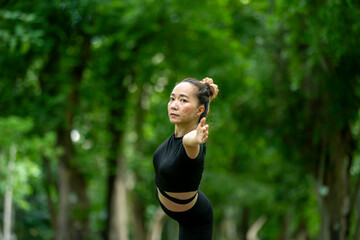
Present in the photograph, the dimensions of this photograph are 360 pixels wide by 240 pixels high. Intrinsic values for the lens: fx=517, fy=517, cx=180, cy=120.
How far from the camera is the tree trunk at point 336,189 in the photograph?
42.1 ft

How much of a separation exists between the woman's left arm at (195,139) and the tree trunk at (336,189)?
9.82 meters

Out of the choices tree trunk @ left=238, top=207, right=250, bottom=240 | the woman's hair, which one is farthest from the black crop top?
tree trunk @ left=238, top=207, right=250, bottom=240

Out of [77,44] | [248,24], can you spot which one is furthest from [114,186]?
[248,24]

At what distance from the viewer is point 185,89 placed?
3.87 metres

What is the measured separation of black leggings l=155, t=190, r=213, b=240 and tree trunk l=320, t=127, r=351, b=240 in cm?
929

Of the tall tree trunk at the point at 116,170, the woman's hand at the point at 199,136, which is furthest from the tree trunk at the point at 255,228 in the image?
the woman's hand at the point at 199,136

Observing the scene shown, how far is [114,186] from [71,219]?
1808mm

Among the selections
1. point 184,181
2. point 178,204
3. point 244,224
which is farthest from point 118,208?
point 184,181

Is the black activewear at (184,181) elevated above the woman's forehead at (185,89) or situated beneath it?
situated beneath

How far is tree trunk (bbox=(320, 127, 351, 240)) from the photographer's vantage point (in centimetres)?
1283

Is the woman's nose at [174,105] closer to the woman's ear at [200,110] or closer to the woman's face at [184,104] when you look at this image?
the woman's face at [184,104]

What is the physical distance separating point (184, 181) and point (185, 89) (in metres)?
0.68

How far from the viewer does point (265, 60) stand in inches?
580

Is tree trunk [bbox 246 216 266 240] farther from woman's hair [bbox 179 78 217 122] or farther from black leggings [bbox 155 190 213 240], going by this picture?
woman's hair [bbox 179 78 217 122]
